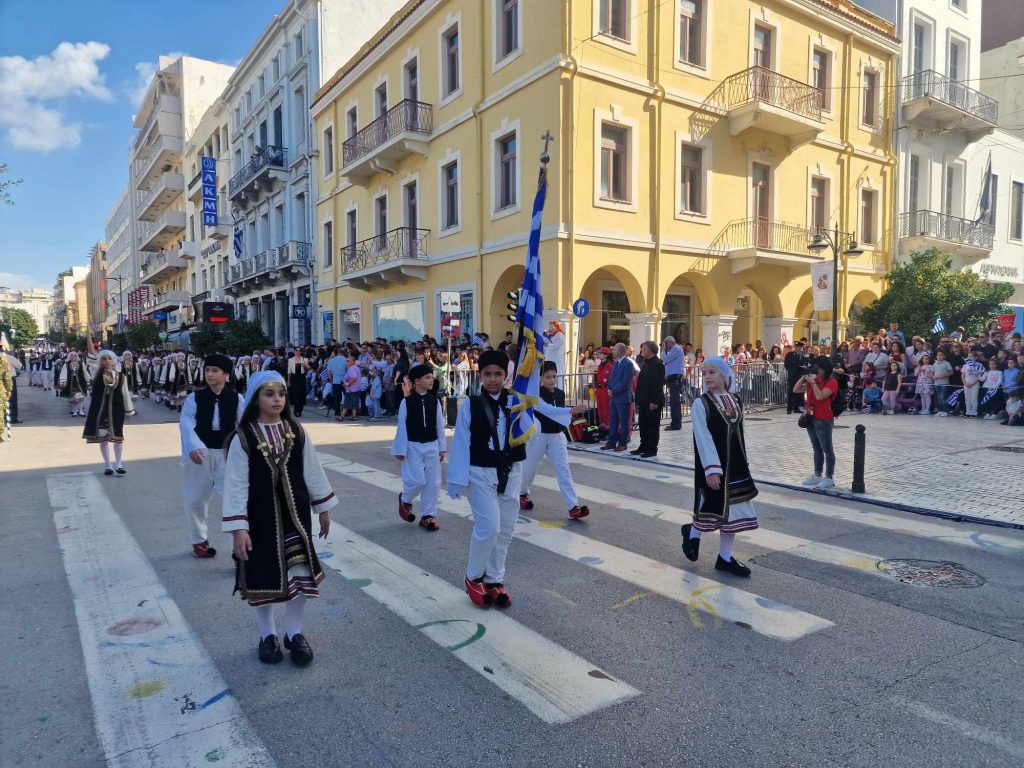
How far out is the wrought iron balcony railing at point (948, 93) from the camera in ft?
79.9

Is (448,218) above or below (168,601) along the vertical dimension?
above

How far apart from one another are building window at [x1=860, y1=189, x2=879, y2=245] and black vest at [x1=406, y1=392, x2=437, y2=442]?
876 inches

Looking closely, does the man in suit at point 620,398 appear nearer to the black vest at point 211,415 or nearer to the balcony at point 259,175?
the black vest at point 211,415

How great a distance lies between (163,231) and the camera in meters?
52.3

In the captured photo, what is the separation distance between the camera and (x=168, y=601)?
15.5ft

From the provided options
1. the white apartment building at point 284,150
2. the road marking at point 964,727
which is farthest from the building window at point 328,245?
the road marking at point 964,727

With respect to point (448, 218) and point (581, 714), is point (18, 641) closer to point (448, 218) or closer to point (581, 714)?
point (581, 714)

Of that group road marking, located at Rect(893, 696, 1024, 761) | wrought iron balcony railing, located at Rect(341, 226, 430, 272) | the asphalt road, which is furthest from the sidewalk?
wrought iron balcony railing, located at Rect(341, 226, 430, 272)

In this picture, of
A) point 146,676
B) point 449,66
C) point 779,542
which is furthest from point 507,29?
point 146,676

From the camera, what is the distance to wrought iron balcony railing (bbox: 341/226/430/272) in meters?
21.9

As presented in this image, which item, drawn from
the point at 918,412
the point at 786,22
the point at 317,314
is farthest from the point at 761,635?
the point at 317,314

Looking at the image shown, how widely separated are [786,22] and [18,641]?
78.2 ft

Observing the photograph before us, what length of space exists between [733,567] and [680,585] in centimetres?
54

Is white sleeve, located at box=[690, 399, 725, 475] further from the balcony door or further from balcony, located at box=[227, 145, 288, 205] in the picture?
balcony, located at box=[227, 145, 288, 205]
